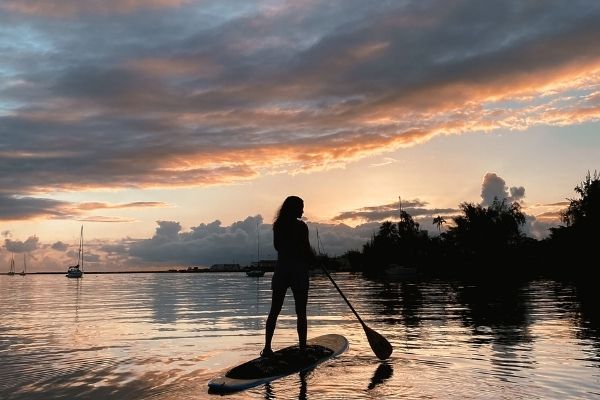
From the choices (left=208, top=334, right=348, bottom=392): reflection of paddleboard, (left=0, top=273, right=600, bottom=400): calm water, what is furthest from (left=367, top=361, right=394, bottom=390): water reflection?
(left=208, top=334, right=348, bottom=392): reflection of paddleboard

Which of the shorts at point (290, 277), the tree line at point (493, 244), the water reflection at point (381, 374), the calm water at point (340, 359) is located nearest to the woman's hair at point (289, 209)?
the shorts at point (290, 277)

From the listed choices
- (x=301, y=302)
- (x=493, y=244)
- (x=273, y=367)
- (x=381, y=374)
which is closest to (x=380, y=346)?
(x=381, y=374)

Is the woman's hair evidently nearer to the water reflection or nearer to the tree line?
the water reflection

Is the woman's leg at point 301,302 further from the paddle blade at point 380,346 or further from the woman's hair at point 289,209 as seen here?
the paddle blade at point 380,346

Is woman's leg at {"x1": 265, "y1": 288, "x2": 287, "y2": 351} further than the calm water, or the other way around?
woman's leg at {"x1": 265, "y1": 288, "x2": 287, "y2": 351}

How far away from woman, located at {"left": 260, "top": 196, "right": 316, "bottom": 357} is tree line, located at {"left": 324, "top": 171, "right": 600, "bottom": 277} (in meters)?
58.1

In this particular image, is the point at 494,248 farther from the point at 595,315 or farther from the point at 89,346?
the point at 89,346

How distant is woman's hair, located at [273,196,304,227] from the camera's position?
30.8ft

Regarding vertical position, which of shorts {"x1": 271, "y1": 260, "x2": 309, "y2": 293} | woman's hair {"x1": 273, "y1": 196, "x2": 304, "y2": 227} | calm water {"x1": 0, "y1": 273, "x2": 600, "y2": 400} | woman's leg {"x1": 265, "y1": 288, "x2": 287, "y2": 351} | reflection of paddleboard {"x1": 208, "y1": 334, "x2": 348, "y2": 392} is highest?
woman's hair {"x1": 273, "y1": 196, "x2": 304, "y2": 227}

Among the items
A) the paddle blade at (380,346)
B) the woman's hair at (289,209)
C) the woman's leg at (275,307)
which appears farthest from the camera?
the paddle blade at (380,346)

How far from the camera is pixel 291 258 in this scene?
9.31 meters

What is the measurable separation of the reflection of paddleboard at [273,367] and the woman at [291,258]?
32 centimetres

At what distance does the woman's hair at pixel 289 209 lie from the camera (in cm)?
940

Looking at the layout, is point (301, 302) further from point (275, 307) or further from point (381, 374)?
point (381, 374)
